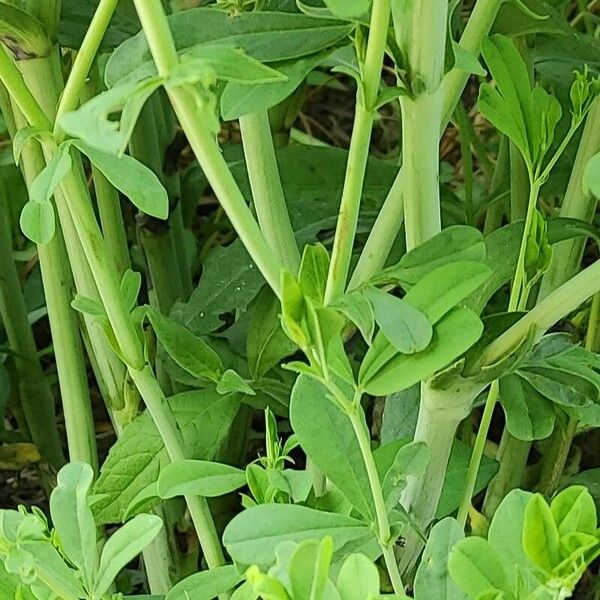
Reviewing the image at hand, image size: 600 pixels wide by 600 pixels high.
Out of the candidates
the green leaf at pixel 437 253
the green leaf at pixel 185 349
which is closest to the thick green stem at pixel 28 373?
the green leaf at pixel 185 349

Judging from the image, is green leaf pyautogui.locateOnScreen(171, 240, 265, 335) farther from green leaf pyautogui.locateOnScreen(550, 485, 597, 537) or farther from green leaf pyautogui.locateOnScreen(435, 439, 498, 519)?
green leaf pyautogui.locateOnScreen(550, 485, 597, 537)

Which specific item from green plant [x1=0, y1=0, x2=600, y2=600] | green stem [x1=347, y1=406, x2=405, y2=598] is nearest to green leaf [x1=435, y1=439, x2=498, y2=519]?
green plant [x1=0, y1=0, x2=600, y2=600]

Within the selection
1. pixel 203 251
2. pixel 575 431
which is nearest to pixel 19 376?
pixel 203 251

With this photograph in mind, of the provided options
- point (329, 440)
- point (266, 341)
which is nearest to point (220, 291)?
point (266, 341)

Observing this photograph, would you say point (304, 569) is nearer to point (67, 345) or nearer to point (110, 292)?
point (110, 292)

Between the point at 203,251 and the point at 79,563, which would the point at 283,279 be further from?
the point at 203,251

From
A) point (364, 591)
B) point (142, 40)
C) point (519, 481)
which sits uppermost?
point (142, 40)

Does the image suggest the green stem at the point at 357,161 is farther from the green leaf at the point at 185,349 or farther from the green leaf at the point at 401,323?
the green leaf at the point at 185,349

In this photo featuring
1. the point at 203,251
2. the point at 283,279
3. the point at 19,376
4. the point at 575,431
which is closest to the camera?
the point at 283,279
